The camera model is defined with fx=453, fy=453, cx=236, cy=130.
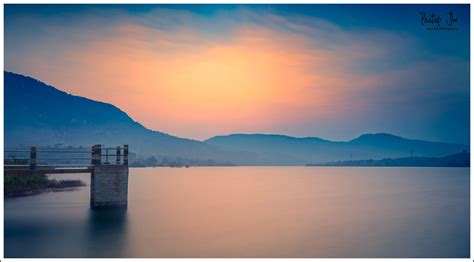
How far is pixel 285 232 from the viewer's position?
1825 cm

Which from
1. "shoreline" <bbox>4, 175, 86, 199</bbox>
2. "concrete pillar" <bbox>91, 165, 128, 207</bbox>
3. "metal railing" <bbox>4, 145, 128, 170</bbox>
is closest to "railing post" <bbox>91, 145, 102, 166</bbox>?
"metal railing" <bbox>4, 145, 128, 170</bbox>

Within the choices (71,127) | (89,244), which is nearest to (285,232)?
(89,244)

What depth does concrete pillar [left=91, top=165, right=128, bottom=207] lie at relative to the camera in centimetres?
1728

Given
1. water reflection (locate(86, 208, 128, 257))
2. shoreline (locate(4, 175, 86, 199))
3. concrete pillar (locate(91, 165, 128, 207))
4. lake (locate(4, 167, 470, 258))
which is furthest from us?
shoreline (locate(4, 175, 86, 199))

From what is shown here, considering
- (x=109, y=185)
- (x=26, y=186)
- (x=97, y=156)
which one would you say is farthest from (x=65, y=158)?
(x=26, y=186)

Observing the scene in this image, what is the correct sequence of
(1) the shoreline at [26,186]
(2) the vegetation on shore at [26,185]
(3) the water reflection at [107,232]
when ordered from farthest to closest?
(2) the vegetation on shore at [26,185] < (1) the shoreline at [26,186] < (3) the water reflection at [107,232]

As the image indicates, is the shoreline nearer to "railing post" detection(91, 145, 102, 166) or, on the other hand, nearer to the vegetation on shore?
the vegetation on shore

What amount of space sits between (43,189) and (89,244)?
52.7 ft

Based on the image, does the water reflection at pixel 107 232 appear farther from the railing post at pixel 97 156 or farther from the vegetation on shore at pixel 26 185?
the vegetation on shore at pixel 26 185

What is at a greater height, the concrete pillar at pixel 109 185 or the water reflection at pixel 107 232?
the concrete pillar at pixel 109 185

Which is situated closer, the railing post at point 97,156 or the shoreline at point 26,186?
the railing post at point 97,156

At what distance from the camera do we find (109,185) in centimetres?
1761

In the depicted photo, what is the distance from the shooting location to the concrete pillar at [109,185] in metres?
17.3

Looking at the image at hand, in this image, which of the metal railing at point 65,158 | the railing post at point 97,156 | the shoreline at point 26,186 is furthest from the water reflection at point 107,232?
the shoreline at point 26,186
